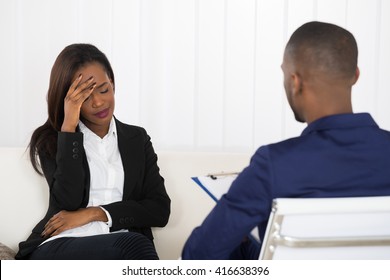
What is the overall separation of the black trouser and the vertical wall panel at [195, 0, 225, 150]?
120 cm

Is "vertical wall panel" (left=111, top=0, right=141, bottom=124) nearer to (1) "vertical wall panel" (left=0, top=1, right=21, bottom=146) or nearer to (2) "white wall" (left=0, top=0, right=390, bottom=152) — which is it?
(2) "white wall" (left=0, top=0, right=390, bottom=152)

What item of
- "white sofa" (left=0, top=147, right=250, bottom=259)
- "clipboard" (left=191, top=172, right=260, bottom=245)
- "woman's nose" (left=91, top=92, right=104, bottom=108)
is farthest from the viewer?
"white sofa" (left=0, top=147, right=250, bottom=259)

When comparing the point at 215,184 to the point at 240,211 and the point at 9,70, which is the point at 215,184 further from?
the point at 9,70

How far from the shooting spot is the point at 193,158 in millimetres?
2605

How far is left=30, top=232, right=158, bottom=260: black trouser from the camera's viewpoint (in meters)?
1.83

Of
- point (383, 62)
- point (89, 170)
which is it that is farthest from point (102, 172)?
Result: point (383, 62)

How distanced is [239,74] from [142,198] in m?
1.01

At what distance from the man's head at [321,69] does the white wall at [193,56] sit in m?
1.65

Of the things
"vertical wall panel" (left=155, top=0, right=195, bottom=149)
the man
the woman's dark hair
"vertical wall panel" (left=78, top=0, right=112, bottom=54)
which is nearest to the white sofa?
the woman's dark hair

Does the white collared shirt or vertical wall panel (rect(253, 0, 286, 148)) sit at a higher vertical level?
vertical wall panel (rect(253, 0, 286, 148))

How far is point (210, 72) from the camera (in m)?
2.97

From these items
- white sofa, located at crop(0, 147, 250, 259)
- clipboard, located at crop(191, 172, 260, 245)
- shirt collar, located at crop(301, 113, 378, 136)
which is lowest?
white sofa, located at crop(0, 147, 250, 259)

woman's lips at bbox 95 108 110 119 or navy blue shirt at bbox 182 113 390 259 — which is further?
woman's lips at bbox 95 108 110 119

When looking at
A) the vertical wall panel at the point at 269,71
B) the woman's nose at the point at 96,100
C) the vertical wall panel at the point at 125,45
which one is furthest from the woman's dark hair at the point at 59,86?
the vertical wall panel at the point at 269,71
